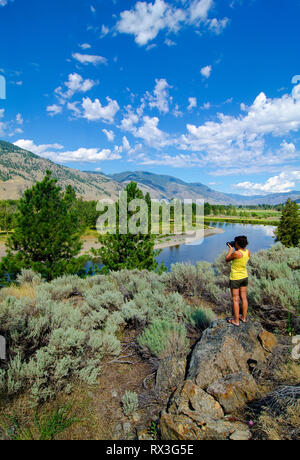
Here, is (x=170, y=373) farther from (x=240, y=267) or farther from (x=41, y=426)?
(x=240, y=267)

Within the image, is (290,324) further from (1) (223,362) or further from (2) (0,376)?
(2) (0,376)

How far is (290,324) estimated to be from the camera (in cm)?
505

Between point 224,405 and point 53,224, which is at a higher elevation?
point 53,224

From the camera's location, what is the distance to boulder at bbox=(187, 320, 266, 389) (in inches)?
138

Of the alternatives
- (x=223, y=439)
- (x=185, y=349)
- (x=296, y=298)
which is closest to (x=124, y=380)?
(x=185, y=349)

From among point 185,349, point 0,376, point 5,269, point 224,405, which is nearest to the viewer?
point 224,405

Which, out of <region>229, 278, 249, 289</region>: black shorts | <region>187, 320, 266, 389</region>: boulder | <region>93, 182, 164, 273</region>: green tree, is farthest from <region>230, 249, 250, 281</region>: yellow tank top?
<region>93, 182, 164, 273</region>: green tree

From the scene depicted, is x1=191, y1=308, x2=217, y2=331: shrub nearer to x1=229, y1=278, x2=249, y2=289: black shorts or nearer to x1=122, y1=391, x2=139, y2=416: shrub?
x1=229, y1=278, x2=249, y2=289: black shorts

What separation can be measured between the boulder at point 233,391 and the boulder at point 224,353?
0.15 m

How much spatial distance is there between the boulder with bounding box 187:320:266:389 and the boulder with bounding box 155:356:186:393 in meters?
0.20

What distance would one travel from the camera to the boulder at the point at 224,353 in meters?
3.52

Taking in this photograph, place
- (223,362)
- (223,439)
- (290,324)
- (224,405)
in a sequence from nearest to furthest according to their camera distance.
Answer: (223,439) → (224,405) → (223,362) → (290,324)

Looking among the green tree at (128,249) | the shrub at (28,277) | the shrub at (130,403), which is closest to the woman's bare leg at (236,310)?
the shrub at (130,403)
